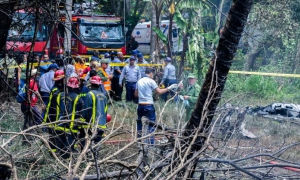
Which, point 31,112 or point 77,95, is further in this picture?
point 77,95

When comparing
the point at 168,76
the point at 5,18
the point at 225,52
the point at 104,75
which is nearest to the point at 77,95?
the point at 225,52

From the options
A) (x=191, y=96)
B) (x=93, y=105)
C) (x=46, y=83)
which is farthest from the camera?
(x=46, y=83)

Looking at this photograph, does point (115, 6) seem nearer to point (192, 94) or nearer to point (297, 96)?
point (297, 96)

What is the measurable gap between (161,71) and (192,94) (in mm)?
7551

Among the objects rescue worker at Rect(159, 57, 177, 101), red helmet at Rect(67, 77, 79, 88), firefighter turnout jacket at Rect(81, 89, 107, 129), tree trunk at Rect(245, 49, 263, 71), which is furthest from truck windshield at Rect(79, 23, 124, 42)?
red helmet at Rect(67, 77, 79, 88)

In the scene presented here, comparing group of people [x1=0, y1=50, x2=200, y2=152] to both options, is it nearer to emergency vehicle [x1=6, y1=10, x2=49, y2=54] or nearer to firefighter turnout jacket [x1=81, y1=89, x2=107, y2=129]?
firefighter turnout jacket [x1=81, y1=89, x2=107, y2=129]

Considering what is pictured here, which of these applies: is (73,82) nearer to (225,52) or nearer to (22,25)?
(22,25)

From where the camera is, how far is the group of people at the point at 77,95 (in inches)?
245

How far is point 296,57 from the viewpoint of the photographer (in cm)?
2573

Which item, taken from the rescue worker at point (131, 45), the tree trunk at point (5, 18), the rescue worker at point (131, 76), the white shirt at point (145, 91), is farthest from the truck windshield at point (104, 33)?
the tree trunk at point (5, 18)

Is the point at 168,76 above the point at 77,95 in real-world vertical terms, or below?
below

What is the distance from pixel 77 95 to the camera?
9023 mm

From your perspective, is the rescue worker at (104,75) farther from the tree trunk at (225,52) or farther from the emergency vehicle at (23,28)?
the tree trunk at (225,52)

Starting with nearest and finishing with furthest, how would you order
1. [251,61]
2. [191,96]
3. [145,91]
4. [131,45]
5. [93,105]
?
[93,105] → [145,91] → [191,96] → [131,45] → [251,61]
